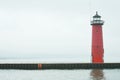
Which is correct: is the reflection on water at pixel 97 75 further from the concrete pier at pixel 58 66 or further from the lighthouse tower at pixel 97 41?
the concrete pier at pixel 58 66

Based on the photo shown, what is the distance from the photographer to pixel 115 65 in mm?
57312

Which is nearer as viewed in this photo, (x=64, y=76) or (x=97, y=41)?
(x=64, y=76)

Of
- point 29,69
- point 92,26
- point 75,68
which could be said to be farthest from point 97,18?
point 29,69

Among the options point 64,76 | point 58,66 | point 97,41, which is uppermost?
point 97,41

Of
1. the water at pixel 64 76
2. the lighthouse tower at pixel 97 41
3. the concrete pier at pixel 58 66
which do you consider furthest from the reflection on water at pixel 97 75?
the concrete pier at pixel 58 66

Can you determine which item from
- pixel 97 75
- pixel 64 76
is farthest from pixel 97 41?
pixel 64 76

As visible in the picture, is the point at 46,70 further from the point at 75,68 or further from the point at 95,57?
the point at 95,57

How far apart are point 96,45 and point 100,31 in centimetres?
223

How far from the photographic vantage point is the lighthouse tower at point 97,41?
170 feet

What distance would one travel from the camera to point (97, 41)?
171 ft

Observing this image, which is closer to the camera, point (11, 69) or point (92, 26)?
point (92, 26)

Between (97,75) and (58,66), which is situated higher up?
(58,66)

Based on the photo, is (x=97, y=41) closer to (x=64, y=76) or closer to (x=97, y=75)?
(x=97, y=75)

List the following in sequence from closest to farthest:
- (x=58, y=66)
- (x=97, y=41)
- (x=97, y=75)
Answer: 1. (x=97, y=75)
2. (x=97, y=41)
3. (x=58, y=66)
